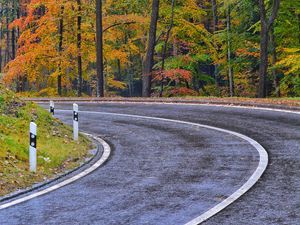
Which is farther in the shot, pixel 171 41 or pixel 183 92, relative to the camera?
pixel 171 41

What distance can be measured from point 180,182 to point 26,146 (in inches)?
165

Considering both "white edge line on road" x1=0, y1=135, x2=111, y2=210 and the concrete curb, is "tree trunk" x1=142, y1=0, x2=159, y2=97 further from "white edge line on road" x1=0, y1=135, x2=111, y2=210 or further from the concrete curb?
"white edge line on road" x1=0, y1=135, x2=111, y2=210

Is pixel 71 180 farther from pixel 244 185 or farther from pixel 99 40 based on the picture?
pixel 99 40

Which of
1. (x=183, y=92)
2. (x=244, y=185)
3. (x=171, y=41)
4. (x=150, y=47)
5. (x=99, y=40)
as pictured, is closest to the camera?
(x=244, y=185)

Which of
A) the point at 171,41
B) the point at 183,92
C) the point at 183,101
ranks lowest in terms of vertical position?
the point at 183,101

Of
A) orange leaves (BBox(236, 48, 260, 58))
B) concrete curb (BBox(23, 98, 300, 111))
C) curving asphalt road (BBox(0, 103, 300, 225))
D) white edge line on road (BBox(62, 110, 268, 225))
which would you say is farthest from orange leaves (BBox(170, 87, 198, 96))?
white edge line on road (BBox(62, 110, 268, 225))

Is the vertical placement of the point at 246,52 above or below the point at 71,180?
above

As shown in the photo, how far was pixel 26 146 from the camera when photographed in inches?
429

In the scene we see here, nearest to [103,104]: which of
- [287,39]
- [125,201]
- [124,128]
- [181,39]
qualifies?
[124,128]

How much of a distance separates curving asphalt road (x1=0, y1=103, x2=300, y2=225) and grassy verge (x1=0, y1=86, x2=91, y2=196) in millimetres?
900

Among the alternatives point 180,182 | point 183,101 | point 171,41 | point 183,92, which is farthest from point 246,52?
point 180,182

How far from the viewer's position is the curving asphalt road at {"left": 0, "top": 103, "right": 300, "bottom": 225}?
6590 millimetres

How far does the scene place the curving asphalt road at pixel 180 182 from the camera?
21.6ft

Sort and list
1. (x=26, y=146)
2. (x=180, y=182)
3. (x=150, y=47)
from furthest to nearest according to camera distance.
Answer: (x=150, y=47), (x=26, y=146), (x=180, y=182)
